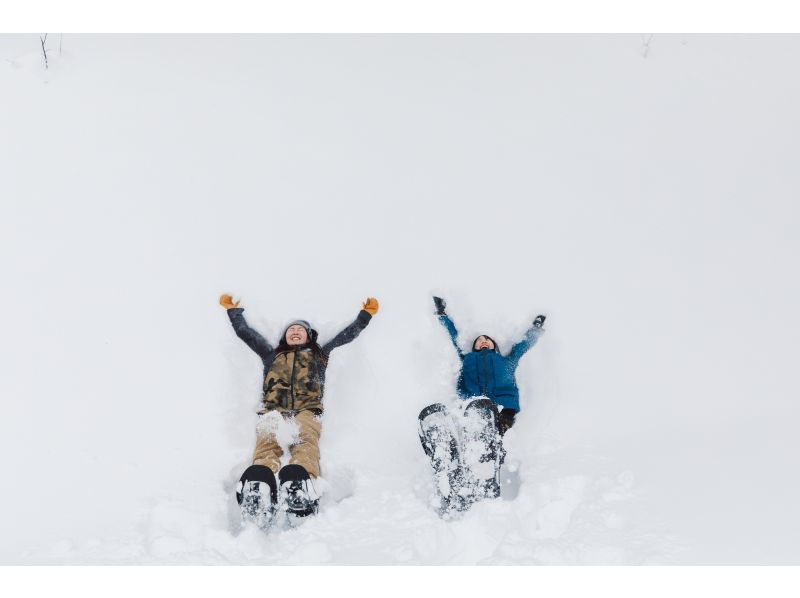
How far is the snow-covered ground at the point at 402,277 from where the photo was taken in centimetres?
327

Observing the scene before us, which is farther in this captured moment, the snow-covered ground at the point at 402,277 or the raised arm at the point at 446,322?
the raised arm at the point at 446,322

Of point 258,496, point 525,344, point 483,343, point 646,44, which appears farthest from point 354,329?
point 646,44

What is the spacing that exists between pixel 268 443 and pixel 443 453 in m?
1.07

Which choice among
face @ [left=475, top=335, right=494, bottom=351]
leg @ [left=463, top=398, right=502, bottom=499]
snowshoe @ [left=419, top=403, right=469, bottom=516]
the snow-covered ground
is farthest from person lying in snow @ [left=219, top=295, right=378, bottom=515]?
leg @ [left=463, top=398, right=502, bottom=499]

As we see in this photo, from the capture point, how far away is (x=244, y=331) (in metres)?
4.16

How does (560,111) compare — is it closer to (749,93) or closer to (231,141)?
(749,93)

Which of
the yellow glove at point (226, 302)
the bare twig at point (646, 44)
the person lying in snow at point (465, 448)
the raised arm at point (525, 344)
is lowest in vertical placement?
the person lying in snow at point (465, 448)

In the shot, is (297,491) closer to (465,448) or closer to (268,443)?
(268,443)

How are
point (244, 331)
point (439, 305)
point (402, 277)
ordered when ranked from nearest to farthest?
point (244, 331) < point (439, 305) < point (402, 277)

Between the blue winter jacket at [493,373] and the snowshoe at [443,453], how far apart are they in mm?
663

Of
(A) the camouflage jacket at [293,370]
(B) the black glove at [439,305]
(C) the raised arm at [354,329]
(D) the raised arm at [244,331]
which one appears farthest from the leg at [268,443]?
(B) the black glove at [439,305]

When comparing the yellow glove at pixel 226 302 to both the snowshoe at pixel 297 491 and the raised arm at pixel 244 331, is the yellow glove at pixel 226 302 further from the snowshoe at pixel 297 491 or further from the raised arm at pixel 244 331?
the snowshoe at pixel 297 491

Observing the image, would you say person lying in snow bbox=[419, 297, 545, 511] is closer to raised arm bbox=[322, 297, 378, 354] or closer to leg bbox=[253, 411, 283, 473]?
leg bbox=[253, 411, 283, 473]

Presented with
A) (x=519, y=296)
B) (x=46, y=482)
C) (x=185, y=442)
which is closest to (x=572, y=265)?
(x=519, y=296)
